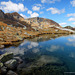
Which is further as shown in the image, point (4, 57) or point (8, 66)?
point (4, 57)

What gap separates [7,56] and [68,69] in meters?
19.6

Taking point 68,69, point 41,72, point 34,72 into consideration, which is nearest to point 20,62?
point 34,72

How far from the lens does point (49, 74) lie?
17.1 meters

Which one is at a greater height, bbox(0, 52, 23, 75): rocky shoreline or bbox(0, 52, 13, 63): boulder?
bbox(0, 52, 13, 63): boulder

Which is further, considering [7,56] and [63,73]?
[7,56]

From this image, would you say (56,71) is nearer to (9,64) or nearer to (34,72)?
(34,72)

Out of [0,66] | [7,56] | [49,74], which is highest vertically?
[7,56]

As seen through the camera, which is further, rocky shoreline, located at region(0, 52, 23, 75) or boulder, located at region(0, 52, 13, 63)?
boulder, located at region(0, 52, 13, 63)

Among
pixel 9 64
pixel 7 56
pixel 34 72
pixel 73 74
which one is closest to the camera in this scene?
pixel 73 74

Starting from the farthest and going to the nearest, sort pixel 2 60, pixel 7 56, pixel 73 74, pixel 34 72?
pixel 7 56, pixel 2 60, pixel 34 72, pixel 73 74

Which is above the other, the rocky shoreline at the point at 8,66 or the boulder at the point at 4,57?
the boulder at the point at 4,57

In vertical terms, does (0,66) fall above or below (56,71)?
above

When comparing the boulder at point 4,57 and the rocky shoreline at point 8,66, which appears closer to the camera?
the rocky shoreline at point 8,66

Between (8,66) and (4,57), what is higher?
(4,57)
